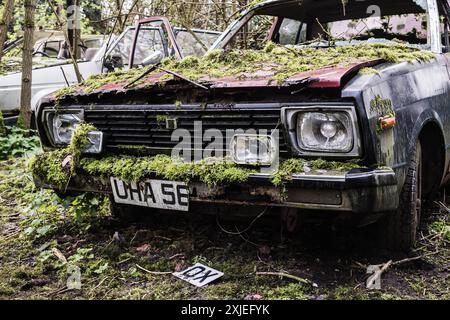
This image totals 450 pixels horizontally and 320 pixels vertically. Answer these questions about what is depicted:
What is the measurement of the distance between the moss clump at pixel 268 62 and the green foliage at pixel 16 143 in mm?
3244

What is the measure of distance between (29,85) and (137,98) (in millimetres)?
4333

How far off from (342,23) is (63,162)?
2364 mm

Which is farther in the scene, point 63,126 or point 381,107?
point 63,126

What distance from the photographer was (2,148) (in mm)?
6000

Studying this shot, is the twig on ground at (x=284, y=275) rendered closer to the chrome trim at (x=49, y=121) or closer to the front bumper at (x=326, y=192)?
the front bumper at (x=326, y=192)

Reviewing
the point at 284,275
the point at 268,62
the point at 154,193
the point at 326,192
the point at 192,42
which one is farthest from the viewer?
the point at 192,42

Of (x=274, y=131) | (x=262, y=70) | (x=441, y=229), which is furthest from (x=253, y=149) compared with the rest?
(x=441, y=229)

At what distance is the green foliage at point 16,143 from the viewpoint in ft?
19.7

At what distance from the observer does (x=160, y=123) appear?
103 inches

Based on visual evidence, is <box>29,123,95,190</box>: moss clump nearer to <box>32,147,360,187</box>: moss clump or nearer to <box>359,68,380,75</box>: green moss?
<box>32,147,360,187</box>: moss clump

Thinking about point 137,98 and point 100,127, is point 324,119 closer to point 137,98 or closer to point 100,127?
point 137,98

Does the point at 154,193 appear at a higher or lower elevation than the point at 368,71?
lower

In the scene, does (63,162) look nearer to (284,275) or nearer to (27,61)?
(284,275)
